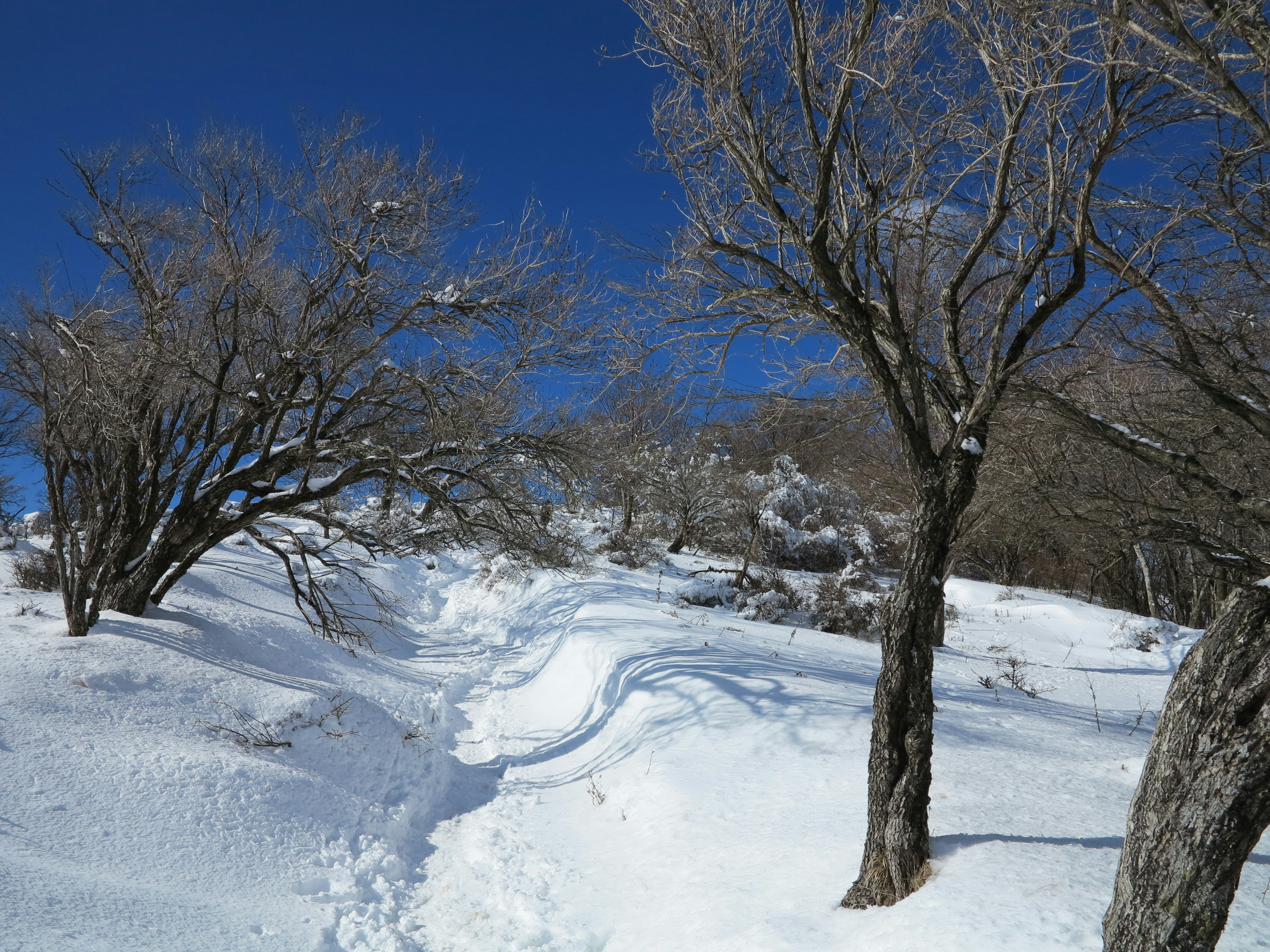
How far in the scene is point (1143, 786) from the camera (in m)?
2.61

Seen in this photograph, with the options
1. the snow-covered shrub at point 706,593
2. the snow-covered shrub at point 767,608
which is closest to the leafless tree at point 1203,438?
the snow-covered shrub at point 767,608

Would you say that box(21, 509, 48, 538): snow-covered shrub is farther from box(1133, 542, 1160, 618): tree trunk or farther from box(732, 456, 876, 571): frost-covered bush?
box(1133, 542, 1160, 618): tree trunk

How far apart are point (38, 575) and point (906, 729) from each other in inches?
535

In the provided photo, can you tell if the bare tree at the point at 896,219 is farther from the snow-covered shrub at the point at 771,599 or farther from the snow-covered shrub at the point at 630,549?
the snow-covered shrub at the point at 630,549

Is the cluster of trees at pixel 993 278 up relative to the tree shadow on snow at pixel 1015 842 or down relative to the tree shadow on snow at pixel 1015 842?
up

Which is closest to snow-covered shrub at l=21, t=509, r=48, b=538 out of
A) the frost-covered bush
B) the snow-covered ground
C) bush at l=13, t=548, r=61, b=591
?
bush at l=13, t=548, r=61, b=591

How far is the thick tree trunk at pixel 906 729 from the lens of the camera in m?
3.63

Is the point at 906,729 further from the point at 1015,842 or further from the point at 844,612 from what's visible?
the point at 844,612

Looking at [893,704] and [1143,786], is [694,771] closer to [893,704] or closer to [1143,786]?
[893,704]

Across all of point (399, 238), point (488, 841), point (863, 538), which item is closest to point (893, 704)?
point (488, 841)

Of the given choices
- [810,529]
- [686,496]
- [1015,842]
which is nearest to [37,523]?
[686,496]

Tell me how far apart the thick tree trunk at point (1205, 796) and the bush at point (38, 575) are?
1392 cm

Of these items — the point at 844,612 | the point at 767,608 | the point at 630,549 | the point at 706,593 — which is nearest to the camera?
the point at 844,612

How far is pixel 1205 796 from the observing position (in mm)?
2383
